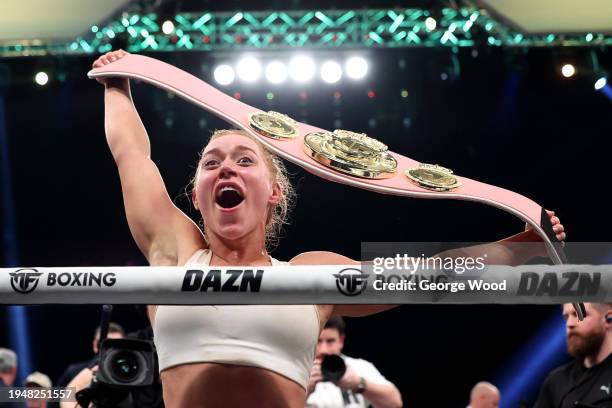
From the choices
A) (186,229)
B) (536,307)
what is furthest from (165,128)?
(186,229)

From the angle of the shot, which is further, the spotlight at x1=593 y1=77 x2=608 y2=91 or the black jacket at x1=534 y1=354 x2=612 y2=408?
the spotlight at x1=593 y1=77 x2=608 y2=91

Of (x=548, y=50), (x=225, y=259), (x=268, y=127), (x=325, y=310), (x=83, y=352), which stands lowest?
(x=83, y=352)

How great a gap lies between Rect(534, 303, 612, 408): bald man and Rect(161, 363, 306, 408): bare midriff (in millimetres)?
1662

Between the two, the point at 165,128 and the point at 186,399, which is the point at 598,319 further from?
the point at 165,128

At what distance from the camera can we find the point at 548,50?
20.3 feet

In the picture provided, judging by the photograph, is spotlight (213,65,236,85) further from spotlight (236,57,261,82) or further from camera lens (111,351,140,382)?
camera lens (111,351,140,382)

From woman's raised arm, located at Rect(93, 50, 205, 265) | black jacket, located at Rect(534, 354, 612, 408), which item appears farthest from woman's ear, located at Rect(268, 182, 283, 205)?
black jacket, located at Rect(534, 354, 612, 408)

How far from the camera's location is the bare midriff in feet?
6.26

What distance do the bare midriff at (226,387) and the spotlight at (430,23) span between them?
4541 millimetres

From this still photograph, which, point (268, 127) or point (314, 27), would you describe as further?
point (314, 27)

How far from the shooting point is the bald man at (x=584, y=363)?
322cm

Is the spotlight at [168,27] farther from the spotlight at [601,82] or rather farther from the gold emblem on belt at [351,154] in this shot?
the gold emblem on belt at [351,154]

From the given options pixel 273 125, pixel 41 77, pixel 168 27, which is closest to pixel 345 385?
pixel 273 125

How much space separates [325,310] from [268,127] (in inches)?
20.1
